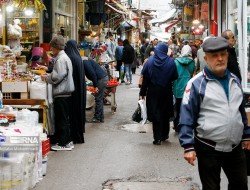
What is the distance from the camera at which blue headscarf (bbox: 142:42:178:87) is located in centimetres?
1020

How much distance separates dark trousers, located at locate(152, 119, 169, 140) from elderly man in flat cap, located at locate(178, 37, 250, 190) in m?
5.21

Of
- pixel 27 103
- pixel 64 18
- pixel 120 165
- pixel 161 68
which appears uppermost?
pixel 64 18

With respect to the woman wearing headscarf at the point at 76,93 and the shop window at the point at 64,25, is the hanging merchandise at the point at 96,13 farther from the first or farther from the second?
the woman wearing headscarf at the point at 76,93

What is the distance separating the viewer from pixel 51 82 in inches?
369

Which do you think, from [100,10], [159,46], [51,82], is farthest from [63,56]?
[100,10]

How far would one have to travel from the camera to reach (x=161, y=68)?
1019 centimetres

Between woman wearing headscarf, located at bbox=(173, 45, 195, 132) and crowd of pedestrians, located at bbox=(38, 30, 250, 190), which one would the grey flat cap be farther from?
woman wearing headscarf, located at bbox=(173, 45, 195, 132)

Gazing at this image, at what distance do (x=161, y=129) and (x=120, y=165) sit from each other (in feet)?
6.47

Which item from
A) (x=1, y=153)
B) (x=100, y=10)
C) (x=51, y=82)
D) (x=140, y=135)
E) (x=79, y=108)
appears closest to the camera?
(x=1, y=153)

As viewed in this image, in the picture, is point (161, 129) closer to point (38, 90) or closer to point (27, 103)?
point (38, 90)

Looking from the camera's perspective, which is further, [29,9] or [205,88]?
[29,9]

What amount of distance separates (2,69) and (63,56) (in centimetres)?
131

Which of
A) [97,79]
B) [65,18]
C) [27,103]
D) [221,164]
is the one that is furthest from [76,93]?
[65,18]

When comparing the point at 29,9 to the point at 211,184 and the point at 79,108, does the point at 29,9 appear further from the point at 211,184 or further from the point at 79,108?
the point at 211,184
